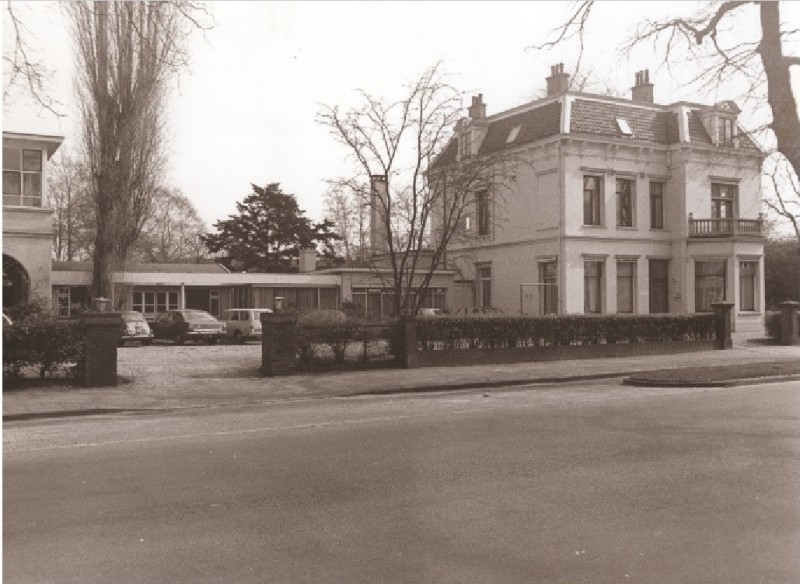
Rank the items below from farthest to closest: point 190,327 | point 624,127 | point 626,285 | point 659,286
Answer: point 659,286 → point 626,285 → point 624,127 → point 190,327

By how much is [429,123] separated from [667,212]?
61.7 feet

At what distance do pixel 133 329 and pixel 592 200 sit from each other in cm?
2127

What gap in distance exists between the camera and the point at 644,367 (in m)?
19.5

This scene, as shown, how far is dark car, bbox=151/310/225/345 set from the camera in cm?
3048

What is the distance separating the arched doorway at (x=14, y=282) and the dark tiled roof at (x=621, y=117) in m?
23.3

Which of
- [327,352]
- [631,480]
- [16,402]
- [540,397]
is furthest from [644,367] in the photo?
[16,402]

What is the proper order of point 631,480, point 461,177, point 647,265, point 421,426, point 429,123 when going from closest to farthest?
point 631,480 < point 421,426 < point 429,123 < point 461,177 < point 647,265

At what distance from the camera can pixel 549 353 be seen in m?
21.2

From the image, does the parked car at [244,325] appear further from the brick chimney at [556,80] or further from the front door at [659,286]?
the front door at [659,286]

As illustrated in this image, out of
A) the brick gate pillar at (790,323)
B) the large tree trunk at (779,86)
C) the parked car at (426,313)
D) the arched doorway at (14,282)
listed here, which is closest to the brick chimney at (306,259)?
the parked car at (426,313)

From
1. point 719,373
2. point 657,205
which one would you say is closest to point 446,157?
point 719,373

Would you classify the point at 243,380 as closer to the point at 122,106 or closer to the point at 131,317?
the point at 122,106

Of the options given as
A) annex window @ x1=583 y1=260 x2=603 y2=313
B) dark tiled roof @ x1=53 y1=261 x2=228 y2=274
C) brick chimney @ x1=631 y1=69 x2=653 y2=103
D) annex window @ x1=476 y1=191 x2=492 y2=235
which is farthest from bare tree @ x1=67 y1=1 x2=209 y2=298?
brick chimney @ x1=631 y1=69 x2=653 y2=103

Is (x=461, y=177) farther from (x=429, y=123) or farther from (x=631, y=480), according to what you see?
(x=631, y=480)
